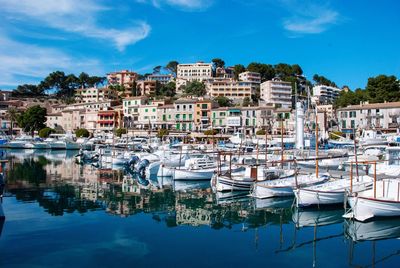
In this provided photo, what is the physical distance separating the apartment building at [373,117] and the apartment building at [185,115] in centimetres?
3295

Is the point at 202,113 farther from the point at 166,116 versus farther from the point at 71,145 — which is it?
the point at 71,145

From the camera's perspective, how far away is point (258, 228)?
2202 cm

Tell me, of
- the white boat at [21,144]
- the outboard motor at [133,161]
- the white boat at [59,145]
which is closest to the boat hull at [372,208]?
the outboard motor at [133,161]

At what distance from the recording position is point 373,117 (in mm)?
75812

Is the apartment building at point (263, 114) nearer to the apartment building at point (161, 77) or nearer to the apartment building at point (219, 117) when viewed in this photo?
the apartment building at point (219, 117)

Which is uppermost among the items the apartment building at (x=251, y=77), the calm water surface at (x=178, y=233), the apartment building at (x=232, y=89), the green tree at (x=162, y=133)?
the apartment building at (x=251, y=77)

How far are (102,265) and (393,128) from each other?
2748 inches

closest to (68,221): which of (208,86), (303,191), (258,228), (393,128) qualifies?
(258,228)

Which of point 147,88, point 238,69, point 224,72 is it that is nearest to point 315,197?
point 147,88

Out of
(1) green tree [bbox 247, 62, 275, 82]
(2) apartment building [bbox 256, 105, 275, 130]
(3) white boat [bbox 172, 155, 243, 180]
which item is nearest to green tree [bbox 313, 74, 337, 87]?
(1) green tree [bbox 247, 62, 275, 82]

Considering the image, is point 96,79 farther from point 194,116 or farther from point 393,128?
point 393,128

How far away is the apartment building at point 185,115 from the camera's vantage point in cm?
9531

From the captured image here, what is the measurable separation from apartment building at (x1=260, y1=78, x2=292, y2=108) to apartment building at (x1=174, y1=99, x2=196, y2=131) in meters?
31.7

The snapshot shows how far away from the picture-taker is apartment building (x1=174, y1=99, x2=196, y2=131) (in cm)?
9531
